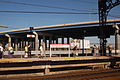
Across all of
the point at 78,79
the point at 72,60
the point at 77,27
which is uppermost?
the point at 77,27

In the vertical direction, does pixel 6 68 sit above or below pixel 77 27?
below

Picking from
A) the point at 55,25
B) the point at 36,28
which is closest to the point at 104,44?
the point at 55,25

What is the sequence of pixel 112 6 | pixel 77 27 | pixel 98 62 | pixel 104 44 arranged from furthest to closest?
pixel 77 27, pixel 104 44, pixel 112 6, pixel 98 62

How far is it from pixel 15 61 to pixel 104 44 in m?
17.4

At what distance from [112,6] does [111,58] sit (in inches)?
441

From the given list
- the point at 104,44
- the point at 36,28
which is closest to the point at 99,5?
the point at 104,44

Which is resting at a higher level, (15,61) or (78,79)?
(15,61)

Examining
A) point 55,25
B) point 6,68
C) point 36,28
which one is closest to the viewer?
point 6,68

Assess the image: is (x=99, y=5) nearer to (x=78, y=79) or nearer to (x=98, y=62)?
(x=98, y=62)

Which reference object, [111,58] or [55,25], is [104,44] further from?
[55,25]

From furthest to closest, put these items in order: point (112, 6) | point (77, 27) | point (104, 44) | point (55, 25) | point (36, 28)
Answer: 1. point (36, 28)
2. point (55, 25)
3. point (77, 27)
4. point (104, 44)
5. point (112, 6)

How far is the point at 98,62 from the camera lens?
12.7 metres

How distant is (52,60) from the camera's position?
10.4 m

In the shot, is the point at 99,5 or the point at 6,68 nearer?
the point at 6,68
